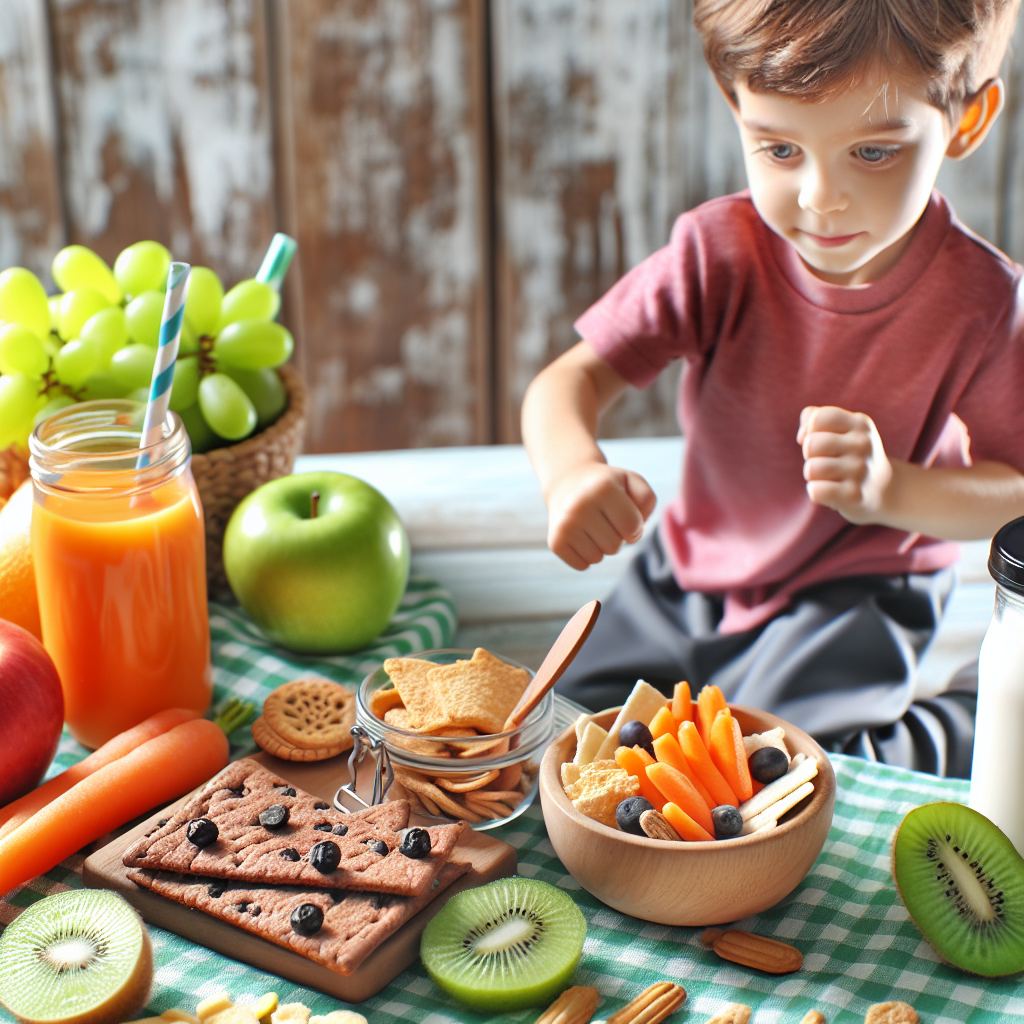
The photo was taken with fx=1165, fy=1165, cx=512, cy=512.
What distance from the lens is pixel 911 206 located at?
2.89 feet

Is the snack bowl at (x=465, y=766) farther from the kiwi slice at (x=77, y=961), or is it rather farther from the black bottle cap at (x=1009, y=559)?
the black bottle cap at (x=1009, y=559)

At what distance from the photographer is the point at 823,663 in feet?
→ 3.57

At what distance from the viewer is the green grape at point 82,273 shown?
1.14 metres

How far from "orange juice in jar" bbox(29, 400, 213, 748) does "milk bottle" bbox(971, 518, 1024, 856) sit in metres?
0.60

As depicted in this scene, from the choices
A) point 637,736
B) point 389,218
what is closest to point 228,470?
point 637,736

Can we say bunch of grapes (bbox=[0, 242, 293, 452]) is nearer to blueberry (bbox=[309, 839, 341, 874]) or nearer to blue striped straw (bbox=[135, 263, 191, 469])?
blue striped straw (bbox=[135, 263, 191, 469])

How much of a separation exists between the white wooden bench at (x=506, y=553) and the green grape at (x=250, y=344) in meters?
0.31

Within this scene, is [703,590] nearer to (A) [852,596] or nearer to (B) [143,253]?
(A) [852,596]

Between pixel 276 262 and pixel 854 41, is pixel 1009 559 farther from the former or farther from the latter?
pixel 276 262

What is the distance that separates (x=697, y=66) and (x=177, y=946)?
1.45 metres

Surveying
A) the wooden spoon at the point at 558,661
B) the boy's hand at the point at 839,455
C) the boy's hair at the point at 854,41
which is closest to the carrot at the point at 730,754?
the wooden spoon at the point at 558,661

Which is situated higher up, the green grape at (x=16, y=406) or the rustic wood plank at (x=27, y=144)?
the rustic wood plank at (x=27, y=144)

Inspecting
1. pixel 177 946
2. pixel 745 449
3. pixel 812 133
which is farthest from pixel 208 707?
pixel 812 133

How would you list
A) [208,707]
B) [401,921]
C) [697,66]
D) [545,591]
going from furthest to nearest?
[697,66] → [545,591] → [208,707] → [401,921]
